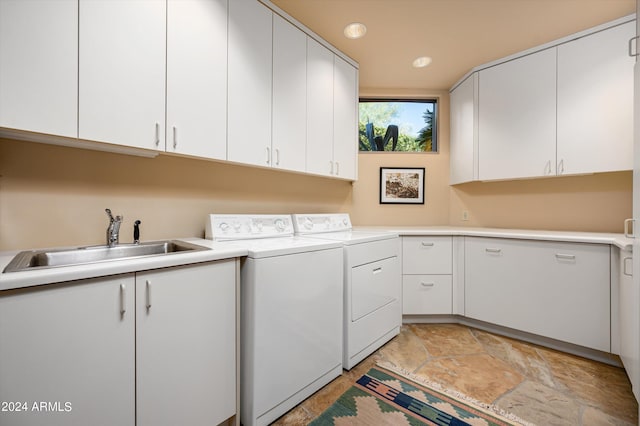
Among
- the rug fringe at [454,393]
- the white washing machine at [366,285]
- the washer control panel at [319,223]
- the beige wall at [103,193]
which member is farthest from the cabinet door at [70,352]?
the rug fringe at [454,393]

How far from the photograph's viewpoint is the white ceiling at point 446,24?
1908mm

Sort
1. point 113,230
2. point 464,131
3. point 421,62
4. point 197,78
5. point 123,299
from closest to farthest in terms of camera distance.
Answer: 1. point 123,299
2. point 113,230
3. point 197,78
4. point 421,62
5. point 464,131

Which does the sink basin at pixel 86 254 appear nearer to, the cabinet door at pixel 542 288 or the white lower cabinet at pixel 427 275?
the white lower cabinet at pixel 427 275

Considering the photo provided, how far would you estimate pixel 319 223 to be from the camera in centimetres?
243

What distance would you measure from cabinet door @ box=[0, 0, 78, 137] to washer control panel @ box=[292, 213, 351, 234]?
1.47 metres

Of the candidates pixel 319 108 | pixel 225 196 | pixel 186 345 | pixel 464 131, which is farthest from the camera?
pixel 464 131

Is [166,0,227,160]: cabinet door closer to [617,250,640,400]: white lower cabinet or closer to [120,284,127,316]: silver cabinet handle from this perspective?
[120,284,127,316]: silver cabinet handle

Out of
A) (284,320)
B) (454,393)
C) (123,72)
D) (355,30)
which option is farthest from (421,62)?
(454,393)

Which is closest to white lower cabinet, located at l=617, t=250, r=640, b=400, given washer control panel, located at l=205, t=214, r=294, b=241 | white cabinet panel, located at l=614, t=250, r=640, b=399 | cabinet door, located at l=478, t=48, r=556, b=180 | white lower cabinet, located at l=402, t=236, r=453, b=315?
white cabinet panel, located at l=614, t=250, r=640, b=399

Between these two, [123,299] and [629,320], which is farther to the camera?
[629,320]

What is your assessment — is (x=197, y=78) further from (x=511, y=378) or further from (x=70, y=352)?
(x=511, y=378)

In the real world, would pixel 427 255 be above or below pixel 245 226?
below

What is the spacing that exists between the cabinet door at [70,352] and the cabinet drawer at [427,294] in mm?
2207

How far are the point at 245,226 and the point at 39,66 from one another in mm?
1210
